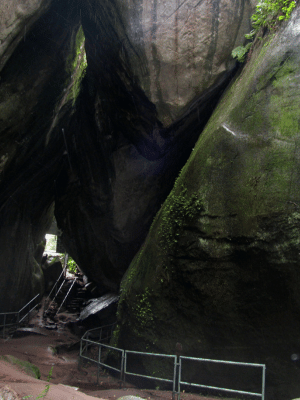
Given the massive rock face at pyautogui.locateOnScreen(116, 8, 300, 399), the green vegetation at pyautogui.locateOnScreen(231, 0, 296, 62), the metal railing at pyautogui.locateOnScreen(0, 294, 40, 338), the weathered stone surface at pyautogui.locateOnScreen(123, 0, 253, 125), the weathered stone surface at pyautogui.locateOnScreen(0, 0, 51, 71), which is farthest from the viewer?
the metal railing at pyautogui.locateOnScreen(0, 294, 40, 338)

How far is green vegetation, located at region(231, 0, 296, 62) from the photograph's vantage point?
5.30 meters

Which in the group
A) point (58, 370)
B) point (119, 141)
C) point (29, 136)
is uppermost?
point (119, 141)

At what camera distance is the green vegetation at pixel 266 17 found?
17.4ft

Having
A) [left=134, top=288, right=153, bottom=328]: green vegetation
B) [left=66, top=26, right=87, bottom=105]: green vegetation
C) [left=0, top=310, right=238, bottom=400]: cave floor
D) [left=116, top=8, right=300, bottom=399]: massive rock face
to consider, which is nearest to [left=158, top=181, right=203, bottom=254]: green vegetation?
[left=116, top=8, right=300, bottom=399]: massive rock face

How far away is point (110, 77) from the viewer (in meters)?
8.67

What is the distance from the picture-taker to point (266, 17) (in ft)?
19.2

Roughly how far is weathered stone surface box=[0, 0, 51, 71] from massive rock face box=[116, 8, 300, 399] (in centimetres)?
448

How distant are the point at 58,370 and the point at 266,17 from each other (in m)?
9.75

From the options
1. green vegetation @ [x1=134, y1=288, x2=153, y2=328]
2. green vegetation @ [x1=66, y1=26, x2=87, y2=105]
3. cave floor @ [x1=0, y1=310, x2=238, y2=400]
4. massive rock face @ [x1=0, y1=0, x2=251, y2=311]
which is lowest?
cave floor @ [x1=0, y1=310, x2=238, y2=400]

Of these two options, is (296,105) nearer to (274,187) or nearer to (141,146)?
(274,187)

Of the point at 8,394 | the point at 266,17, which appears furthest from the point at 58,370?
the point at 266,17

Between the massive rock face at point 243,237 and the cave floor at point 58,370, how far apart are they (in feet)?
Answer: 3.36

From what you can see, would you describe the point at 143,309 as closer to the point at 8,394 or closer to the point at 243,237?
the point at 243,237

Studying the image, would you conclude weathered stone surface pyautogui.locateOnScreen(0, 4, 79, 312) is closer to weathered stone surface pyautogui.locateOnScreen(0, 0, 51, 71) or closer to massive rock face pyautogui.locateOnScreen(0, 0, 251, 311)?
massive rock face pyautogui.locateOnScreen(0, 0, 251, 311)
